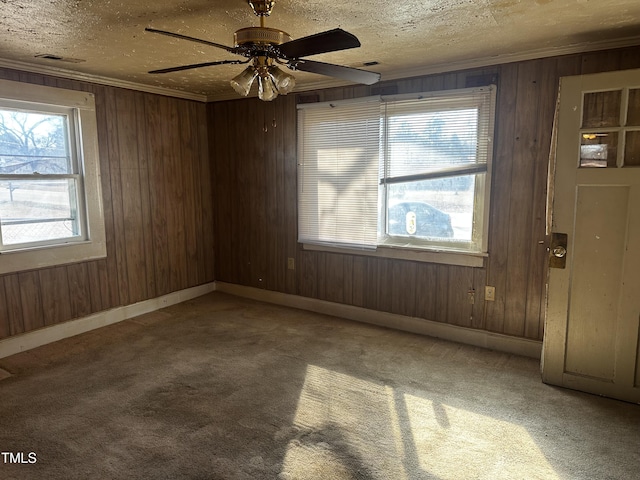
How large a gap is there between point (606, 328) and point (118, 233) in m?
4.07

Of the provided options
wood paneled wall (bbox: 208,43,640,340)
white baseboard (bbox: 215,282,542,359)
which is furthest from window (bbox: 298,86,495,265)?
white baseboard (bbox: 215,282,542,359)

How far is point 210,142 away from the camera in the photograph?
4898 mm

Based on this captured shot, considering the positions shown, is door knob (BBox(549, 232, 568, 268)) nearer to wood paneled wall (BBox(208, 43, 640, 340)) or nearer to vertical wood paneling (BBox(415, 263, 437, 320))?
wood paneled wall (BBox(208, 43, 640, 340))

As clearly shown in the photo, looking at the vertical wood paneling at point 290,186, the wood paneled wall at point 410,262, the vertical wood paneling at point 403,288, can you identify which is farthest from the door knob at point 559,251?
the vertical wood paneling at point 290,186

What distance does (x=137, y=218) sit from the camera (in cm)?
423

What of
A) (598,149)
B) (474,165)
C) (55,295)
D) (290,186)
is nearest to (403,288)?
(474,165)

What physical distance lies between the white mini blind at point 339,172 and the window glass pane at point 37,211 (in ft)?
6.95

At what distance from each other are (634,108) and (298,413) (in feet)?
8.70

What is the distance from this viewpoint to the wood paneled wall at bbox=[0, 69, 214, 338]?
3.53 meters

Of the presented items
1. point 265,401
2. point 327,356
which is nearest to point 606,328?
point 327,356

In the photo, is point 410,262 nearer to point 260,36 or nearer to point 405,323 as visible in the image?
point 405,323

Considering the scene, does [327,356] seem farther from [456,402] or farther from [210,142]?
[210,142]

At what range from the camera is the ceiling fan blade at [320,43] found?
1.64m

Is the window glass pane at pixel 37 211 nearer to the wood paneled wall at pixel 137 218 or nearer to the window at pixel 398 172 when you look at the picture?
the wood paneled wall at pixel 137 218
